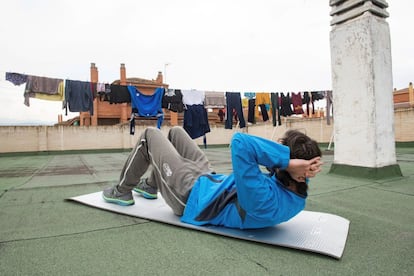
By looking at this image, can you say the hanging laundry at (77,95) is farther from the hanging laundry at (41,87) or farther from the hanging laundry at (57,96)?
the hanging laundry at (41,87)

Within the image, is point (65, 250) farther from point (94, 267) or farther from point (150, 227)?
point (150, 227)

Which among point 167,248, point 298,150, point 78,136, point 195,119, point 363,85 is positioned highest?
point 363,85

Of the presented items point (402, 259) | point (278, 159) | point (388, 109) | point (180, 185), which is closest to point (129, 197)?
point (180, 185)

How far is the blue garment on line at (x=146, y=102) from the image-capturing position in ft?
21.3

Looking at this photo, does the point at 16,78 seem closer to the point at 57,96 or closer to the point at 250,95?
the point at 57,96

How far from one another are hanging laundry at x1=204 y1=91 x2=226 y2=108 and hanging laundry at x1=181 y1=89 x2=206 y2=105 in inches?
5.2

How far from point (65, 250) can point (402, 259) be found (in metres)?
1.52

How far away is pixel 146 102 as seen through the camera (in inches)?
262

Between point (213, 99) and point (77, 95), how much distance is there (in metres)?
3.61

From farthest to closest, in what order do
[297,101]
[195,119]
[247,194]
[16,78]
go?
1. [297,101]
2. [195,119]
3. [16,78]
4. [247,194]

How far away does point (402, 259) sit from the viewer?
1.09m

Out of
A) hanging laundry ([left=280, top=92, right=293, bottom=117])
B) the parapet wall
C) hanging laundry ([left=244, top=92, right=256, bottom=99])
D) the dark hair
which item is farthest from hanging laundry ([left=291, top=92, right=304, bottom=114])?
the dark hair

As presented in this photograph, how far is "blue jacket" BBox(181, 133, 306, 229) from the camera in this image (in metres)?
1.08

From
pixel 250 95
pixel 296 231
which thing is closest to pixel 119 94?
pixel 250 95
